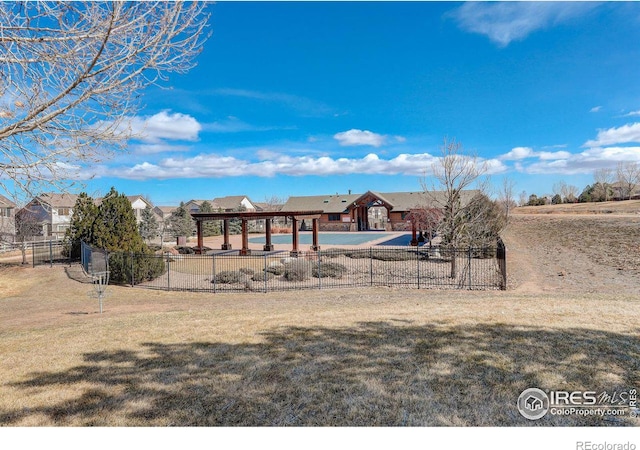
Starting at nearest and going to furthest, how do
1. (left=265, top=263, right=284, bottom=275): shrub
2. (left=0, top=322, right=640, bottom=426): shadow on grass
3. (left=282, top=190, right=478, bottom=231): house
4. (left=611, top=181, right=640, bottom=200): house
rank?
(left=0, top=322, right=640, bottom=426): shadow on grass
(left=265, top=263, right=284, bottom=275): shrub
(left=282, top=190, right=478, bottom=231): house
(left=611, top=181, right=640, bottom=200): house

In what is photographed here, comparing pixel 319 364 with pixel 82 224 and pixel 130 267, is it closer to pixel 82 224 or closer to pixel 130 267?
pixel 130 267

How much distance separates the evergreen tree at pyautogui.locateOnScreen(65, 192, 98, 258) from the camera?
66.2 feet

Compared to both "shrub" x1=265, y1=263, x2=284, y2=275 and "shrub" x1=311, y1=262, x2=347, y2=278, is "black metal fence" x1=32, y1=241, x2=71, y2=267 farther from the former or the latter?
"shrub" x1=311, y1=262, x2=347, y2=278

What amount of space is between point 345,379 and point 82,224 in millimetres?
21020

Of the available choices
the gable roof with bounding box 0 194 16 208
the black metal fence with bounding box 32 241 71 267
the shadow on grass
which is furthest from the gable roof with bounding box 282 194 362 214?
the shadow on grass

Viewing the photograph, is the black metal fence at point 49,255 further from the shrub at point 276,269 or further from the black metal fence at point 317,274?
the shrub at point 276,269

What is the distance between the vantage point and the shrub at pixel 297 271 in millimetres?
15695

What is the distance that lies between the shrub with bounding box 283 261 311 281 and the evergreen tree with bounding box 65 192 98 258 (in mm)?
10979

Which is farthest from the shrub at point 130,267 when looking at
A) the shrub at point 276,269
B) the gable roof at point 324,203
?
the gable roof at point 324,203

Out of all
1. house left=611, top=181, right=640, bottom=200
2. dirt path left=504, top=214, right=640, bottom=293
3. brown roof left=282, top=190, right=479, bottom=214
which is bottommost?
dirt path left=504, top=214, right=640, bottom=293

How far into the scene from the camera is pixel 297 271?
52.2 feet

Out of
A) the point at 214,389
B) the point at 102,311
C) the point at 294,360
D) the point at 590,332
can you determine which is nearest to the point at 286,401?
the point at 214,389

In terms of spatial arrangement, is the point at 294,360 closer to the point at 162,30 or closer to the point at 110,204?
the point at 162,30

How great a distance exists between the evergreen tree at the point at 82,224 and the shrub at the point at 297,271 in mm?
10979
